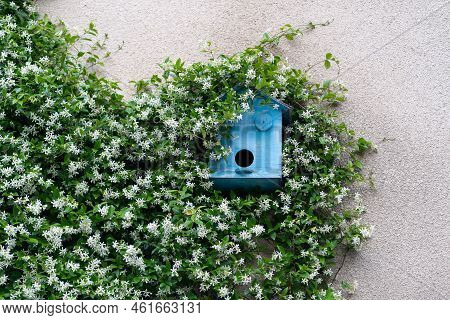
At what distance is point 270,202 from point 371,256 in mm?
658

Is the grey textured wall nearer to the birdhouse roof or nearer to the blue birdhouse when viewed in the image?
the birdhouse roof

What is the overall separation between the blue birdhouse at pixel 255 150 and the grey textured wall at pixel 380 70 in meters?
0.55

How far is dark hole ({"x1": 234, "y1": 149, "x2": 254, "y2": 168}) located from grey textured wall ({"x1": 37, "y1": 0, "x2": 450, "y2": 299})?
70 cm

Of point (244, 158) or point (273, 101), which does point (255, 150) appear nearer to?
point (244, 158)

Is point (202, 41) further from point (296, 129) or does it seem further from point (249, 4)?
point (296, 129)

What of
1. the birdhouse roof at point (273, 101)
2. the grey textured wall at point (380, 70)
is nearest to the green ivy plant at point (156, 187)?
the birdhouse roof at point (273, 101)

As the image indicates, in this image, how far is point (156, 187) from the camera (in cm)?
395

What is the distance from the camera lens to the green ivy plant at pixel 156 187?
3.76 metres

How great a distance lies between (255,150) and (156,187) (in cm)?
58

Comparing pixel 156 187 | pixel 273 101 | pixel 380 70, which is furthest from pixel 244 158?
pixel 380 70

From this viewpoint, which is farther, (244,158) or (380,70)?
(380,70)

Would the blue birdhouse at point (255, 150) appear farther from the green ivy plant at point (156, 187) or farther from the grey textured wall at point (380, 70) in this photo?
the grey textured wall at point (380, 70)

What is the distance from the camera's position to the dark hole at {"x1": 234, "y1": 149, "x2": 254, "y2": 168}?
3961 mm

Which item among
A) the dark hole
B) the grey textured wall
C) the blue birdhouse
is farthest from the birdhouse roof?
the grey textured wall
